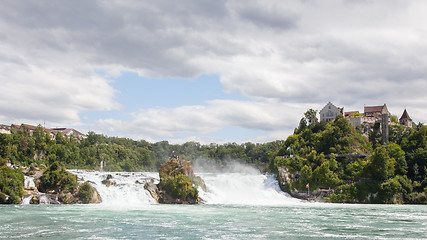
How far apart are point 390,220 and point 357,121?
49.6 metres

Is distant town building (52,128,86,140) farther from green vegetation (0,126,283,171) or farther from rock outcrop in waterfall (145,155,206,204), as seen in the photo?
rock outcrop in waterfall (145,155,206,204)

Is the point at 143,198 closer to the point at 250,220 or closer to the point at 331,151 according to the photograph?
the point at 250,220

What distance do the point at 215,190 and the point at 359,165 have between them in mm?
24276

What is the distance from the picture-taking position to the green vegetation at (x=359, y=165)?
204 ft

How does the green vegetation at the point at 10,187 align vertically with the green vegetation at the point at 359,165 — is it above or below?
below

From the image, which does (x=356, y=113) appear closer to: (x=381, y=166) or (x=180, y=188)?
(x=381, y=166)

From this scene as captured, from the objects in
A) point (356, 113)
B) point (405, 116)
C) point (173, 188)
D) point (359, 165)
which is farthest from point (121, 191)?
point (405, 116)

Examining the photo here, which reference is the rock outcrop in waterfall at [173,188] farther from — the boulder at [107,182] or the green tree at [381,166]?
the green tree at [381,166]

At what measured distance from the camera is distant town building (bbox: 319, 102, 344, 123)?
8744 centimetres

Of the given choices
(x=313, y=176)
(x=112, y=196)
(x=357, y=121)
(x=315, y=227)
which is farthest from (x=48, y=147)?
(x=315, y=227)

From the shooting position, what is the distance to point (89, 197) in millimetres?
49844

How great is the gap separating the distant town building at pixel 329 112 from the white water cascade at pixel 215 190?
22907 millimetres

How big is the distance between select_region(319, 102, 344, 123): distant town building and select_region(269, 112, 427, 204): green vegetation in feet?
37.3

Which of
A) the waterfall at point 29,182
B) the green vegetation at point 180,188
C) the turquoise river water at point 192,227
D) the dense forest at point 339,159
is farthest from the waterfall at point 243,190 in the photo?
the turquoise river water at point 192,227
